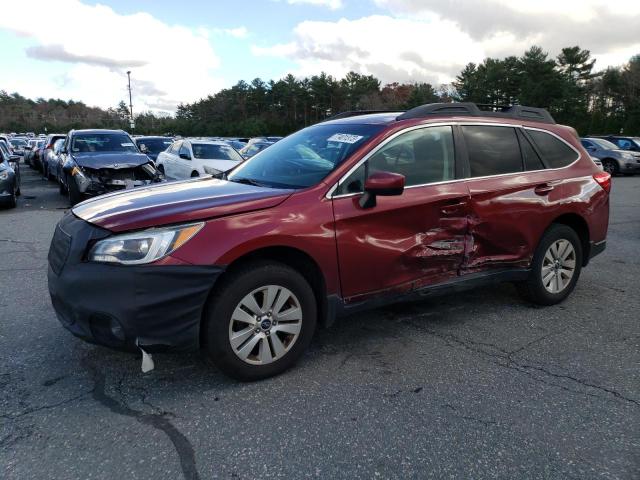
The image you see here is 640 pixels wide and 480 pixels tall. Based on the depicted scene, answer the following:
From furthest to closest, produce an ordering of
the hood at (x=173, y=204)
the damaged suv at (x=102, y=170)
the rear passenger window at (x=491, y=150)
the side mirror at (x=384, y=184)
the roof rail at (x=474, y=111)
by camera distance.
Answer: the damaged suv at (x=102, y=170) → the rear passenger window at (x=491, y=150) → the roof rail at (x=474, y=111) → the side mirror at (x=384, y=184) → the hood at (x=173, y=204)

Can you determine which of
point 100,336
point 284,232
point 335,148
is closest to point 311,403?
point 284,232

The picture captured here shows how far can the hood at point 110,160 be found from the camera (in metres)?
10.7

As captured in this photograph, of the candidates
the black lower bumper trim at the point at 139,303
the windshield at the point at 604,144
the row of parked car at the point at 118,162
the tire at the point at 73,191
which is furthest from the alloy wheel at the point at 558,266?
the windshield at the point at 604,144

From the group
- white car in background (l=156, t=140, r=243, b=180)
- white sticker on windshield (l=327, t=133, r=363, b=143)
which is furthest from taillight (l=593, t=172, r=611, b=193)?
white car in background (l=156, t=140, r=243, b=180)

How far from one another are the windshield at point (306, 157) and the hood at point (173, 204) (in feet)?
0.85

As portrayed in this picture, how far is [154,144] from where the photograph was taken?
1888 centimetres

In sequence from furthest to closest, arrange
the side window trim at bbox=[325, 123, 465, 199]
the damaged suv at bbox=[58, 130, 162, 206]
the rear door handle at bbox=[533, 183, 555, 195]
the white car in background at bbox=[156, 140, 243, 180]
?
the white car in background at bbox=[156, 140, 243, 180], the damaged suv at bbox=[58, 130, 162, 206], the rear door handle at bbox=[533, 183, 555, 195], the side window trim at bbox=[325, 123, 465, 199]

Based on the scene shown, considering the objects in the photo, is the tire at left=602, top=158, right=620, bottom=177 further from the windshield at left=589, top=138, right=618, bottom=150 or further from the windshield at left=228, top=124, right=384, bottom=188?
the windshield at left=228, top=124, right=384, bottom=188

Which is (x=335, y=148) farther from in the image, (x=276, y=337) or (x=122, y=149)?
(x=122, y=149)

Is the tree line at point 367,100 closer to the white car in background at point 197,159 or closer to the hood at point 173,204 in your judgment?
the white car in background at point 197,159

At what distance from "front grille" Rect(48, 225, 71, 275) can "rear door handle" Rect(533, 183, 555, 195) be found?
376cm

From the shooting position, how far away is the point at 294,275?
3.31m

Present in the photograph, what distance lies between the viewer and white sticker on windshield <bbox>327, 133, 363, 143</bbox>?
3.87 meters

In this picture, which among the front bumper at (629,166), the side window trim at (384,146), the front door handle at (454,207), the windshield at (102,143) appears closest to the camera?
the side window trim at (384,146)
